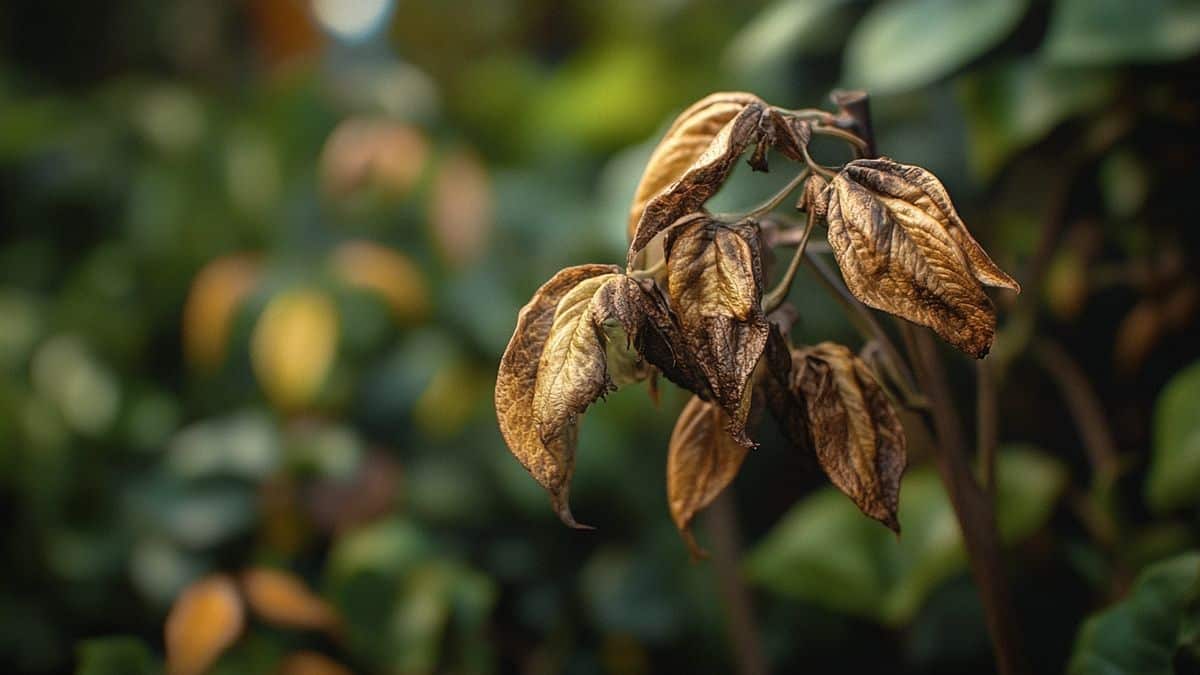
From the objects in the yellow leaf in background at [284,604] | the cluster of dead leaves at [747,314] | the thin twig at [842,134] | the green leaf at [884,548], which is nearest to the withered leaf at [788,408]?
the cluster of dead leaves at [747,314]

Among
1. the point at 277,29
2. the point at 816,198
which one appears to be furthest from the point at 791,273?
the point at 277,29

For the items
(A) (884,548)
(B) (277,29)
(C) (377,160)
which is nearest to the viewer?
(A) (884,548)

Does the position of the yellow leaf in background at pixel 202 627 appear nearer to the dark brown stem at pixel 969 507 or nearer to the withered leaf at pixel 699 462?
the withered leaf at pixel 699 462

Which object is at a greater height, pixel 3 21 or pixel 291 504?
pixel 3 21

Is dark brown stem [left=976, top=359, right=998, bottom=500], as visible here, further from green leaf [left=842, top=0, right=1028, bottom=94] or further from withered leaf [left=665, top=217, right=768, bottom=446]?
green leaf [left=842, top=0, right=1028, bottom=94]

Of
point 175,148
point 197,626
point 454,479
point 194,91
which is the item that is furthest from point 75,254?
point 197,626

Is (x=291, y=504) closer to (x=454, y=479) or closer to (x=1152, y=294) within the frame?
(x=454, y=479)

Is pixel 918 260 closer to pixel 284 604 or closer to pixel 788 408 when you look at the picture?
pixel 788 408
